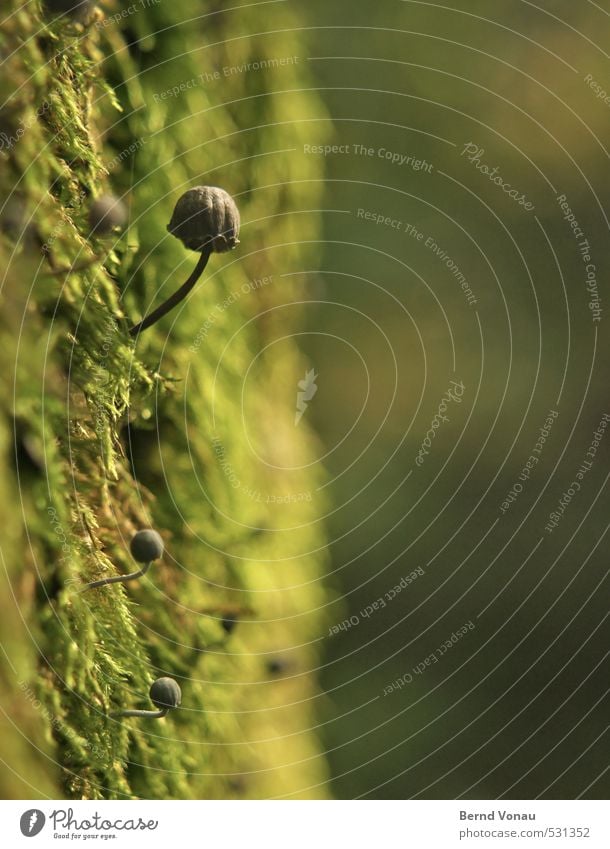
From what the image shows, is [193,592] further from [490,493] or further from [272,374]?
[490,493]

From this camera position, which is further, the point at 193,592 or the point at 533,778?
the point at 533,778

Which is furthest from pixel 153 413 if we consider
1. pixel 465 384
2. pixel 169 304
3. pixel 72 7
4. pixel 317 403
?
Answer: pixel 465 384

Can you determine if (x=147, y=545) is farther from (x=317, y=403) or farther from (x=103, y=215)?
(x=317, y=403)

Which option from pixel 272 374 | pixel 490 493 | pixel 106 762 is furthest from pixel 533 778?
pixel 106 762

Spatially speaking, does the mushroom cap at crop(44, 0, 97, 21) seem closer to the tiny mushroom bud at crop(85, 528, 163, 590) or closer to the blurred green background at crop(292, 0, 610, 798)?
the tiny mushroom bud at crop(85, 528, 163, 590)

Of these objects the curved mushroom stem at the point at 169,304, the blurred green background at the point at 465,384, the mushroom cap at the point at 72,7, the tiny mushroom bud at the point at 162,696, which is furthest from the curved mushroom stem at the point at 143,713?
the blurred green background at the point at 465,384
